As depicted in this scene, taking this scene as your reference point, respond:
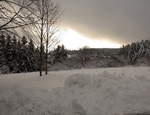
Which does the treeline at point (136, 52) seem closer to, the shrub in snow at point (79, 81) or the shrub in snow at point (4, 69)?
the shrub in snow at point (4, 69)

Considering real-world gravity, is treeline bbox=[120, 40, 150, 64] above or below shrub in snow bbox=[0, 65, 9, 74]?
above

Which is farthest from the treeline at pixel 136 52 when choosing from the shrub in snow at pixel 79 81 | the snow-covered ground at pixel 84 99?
the snow-covered ground at pixel 84 99

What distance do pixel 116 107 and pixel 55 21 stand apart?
16009 mm

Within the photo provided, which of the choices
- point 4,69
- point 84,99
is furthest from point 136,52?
point 84,99

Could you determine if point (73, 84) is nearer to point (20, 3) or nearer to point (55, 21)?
point (20, 3)

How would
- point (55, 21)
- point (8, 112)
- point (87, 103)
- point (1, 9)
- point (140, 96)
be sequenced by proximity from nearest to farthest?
point (8, 112) < point (1, 9) < point (87, 103) < point (140, 96) < point (55, 21)

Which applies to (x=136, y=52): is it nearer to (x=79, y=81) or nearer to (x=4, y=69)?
(x=4, y=69)

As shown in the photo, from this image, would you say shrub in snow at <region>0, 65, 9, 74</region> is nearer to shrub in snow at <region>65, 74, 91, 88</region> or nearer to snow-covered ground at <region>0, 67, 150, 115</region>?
shrub in snow at <region>65, 74, 91, 88</region>

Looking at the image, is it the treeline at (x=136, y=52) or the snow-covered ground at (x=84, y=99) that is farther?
the treeline at (x=136, y=52)


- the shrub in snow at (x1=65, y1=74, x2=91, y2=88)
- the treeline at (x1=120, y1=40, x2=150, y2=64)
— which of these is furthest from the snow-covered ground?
the treeline at (x1=120, y1=40, x2=150, y2=64)

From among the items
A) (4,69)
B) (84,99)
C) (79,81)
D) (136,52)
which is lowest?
(84,99)

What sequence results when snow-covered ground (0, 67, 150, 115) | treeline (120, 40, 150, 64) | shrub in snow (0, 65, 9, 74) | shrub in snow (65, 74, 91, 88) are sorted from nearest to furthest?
snow-covered ground (0, 67, 150, 115) < shrub in snow (65, 74, 91, 88) < shrub in snow (0, 65, 9, 74) < treeline (120, 40, 150, 64)

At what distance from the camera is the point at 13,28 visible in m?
8.32

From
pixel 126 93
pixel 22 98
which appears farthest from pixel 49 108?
pixel 126 93
